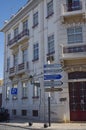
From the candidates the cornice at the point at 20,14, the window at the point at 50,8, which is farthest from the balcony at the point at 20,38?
the window at the point at 50,8

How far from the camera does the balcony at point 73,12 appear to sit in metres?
24.5

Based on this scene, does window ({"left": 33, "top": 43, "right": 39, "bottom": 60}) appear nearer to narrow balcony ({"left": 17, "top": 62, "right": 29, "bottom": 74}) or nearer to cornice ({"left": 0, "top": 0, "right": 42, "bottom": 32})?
narrow balcony ({"left": 17, "top": 62, "right": 29, "bottom": 74})

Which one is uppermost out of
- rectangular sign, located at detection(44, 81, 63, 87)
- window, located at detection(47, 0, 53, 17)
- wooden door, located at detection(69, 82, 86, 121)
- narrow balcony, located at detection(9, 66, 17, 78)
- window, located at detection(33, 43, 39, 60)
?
window, located at detection(47, 0, 53, 17)

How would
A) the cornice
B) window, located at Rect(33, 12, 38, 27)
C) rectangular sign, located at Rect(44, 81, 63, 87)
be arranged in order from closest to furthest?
rectangular sign, located at Rect(44, 81, 63, 87)
window, located at Rect(33, 12, 38, 27)
the cornice

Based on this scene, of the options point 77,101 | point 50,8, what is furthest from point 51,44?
point 77,101

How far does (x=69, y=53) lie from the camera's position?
79.4 ft

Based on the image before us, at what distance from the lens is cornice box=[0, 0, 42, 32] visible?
101ft

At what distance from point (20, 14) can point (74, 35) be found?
10.5 meters

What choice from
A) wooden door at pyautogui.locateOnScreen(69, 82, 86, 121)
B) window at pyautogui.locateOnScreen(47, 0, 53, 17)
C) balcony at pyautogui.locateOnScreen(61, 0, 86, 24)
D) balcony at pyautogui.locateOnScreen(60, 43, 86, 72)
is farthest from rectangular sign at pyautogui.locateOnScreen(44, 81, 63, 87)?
window at pyautogui.locateOnScreen(47, 0, 53, 17)

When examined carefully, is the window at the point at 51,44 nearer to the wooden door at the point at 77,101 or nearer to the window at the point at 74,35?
the window at the point at 74,35

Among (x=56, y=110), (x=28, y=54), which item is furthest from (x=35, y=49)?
(x=56, y=110)

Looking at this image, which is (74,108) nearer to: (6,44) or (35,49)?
(35,49)

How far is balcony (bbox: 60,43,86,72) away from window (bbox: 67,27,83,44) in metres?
0.88

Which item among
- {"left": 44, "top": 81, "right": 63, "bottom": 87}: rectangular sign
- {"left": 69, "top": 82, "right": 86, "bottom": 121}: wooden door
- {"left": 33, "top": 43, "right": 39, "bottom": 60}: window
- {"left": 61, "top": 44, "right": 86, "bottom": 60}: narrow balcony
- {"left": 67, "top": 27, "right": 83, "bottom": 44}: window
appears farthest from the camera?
{"left": 33, "top": 43, "right": 39, "bottom": 60}: window
